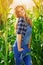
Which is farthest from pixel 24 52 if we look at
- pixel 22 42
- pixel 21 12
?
pixel 21 12

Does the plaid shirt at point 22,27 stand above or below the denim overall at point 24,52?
above

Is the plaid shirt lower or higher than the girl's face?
lower

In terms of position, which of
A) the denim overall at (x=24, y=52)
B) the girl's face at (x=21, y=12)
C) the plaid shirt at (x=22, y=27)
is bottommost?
the denim overall at (x=24, y=52)

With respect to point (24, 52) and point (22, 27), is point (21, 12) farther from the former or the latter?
point (24, 52)

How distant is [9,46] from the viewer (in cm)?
188

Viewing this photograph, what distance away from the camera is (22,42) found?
187 cm

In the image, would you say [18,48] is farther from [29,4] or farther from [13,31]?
[29,4]

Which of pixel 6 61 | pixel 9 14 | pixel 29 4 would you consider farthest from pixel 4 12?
pixel 6 61

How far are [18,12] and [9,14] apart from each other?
6 cm

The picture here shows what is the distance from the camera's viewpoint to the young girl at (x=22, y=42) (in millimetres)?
1856

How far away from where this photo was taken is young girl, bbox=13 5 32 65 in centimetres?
186

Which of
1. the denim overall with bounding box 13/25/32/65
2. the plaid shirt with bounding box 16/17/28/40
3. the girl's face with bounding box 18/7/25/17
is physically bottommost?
the denim overall with bounding box 13/25/32/65

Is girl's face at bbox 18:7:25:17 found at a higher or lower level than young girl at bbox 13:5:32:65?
higher

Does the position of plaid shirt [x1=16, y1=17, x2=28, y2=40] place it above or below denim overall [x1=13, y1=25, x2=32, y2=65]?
above
